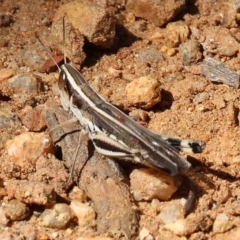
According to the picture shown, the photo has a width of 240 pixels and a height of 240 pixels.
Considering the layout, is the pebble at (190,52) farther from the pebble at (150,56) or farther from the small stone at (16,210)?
the small stone at (16,210)

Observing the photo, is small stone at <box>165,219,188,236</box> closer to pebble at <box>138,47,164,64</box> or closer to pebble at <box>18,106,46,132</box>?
pebble at <box>18,106,46,132</box>

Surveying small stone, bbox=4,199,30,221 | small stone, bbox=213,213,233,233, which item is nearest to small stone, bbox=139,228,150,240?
small stone, bbox=213,213,233,233

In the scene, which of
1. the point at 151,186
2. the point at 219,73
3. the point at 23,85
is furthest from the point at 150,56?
the point at 151,186

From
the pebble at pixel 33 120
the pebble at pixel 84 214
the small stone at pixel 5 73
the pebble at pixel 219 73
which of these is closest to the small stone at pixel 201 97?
the pebble at pixel 219 73

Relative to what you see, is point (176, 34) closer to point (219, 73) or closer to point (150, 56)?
point (150, 56)

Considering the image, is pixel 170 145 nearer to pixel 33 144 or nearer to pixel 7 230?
pixel 33 144
